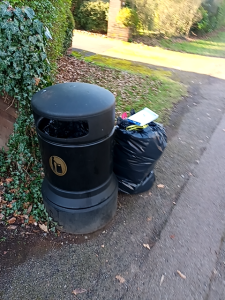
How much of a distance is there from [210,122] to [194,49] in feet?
26.4

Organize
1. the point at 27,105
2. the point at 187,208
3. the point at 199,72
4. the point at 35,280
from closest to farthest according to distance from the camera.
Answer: the point at 35,280
the point at 27,105
the point at 187,208
the point at 199,72

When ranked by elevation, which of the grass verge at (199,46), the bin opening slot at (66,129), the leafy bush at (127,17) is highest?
the bin opening slot at (66,129)

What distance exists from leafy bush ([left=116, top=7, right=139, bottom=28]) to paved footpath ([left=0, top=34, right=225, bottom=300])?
9.58 metres

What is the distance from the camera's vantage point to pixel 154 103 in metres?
5.64

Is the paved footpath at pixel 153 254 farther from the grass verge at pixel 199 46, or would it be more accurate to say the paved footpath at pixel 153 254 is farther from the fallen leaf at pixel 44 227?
the grass verge at pixel 199 46

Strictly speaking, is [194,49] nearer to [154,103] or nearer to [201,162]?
[154,103]

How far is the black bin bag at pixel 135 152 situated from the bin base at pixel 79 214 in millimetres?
323

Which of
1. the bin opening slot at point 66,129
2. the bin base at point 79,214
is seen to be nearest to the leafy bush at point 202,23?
the bin opening slot at point 66,129

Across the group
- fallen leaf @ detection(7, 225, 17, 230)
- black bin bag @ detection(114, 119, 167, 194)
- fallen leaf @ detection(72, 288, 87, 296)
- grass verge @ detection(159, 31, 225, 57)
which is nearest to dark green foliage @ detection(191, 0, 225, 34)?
grass verge @ detection(159, 31, 225, 57)

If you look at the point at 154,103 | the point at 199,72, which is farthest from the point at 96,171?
the point at 199,72

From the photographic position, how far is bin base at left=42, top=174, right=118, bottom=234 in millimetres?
2557

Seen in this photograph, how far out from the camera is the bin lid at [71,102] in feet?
6.72

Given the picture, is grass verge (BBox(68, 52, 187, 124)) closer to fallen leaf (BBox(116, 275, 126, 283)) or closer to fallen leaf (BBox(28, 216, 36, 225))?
fallen leaf (BBox(28, 216, 36, 225))

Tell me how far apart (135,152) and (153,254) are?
1.04m
